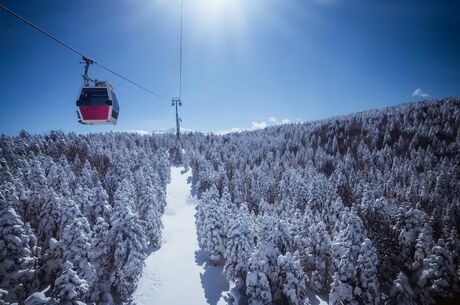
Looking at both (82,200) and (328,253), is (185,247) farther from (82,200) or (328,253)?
(328,253)

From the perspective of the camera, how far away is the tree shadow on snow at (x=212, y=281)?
26.7m

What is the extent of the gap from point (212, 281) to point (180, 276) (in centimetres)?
427

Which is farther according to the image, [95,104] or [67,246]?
[67,246]

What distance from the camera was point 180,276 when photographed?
1195 inches

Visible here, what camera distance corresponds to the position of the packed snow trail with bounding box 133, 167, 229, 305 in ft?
85.6

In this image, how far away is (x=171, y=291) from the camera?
2714 cm

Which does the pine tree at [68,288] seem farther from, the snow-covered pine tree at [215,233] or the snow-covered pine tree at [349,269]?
the snow-covered pine tree at [215,233]

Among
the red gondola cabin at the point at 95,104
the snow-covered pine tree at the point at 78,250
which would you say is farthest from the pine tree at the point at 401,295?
the red gondola cabin at the point at 95,104

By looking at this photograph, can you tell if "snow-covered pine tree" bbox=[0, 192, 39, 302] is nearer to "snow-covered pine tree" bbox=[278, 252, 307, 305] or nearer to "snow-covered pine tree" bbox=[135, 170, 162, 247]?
"snow-covered pine tree" bbox=[135, 170, 162, 247]

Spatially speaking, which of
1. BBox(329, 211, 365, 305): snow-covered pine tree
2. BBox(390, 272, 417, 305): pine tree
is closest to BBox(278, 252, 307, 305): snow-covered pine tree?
BBox(329, 211, 365, 305): snow-covered pine tree

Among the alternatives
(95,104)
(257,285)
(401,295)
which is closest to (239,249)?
(257,285)

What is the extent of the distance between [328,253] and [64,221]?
26585mm

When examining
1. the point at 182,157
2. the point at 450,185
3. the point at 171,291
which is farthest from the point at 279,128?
the point at 171,291

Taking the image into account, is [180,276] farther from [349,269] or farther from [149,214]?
[349,269]
